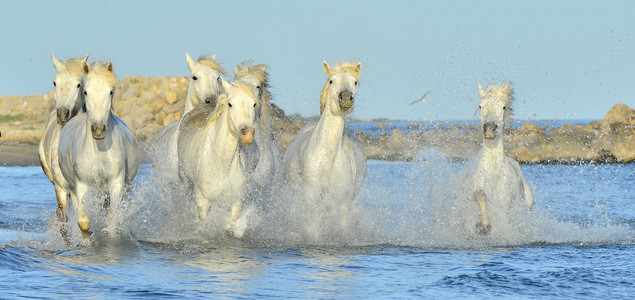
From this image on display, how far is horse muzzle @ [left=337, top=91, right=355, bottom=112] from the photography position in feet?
28.4

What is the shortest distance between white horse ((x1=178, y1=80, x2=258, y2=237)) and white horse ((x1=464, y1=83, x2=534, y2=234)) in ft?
8.95

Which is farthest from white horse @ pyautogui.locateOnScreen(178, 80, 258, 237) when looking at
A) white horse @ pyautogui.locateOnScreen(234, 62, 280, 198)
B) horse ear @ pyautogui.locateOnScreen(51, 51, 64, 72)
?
horse ear @ pyautogui.locateOnScreen(51, 51, 64, 72)

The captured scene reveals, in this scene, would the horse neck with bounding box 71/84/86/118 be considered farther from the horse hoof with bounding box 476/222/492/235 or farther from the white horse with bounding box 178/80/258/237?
the horse hoof with bounding box 476/222/492/235

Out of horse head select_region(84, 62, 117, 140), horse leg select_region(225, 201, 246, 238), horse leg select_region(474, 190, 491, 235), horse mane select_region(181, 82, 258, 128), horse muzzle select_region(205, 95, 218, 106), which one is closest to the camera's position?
horse head select_region(84, 62, 117, 140)

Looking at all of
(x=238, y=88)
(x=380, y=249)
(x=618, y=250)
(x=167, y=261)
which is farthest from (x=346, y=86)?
(x=618, y=250)

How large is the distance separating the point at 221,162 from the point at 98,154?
119 cm

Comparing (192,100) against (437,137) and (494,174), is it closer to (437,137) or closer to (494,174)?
(494,174)

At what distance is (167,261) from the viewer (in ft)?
26.9

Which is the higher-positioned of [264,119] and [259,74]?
[259,74]

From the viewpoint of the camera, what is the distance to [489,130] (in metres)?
9.37

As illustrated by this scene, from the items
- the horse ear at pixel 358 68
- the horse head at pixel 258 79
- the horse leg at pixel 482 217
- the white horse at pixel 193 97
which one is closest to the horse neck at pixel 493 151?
the horse leg at pixel 482 217

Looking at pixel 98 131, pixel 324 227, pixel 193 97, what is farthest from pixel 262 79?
pixel 98 131

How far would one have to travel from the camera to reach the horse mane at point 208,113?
27.1 ft

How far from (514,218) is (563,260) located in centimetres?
126
